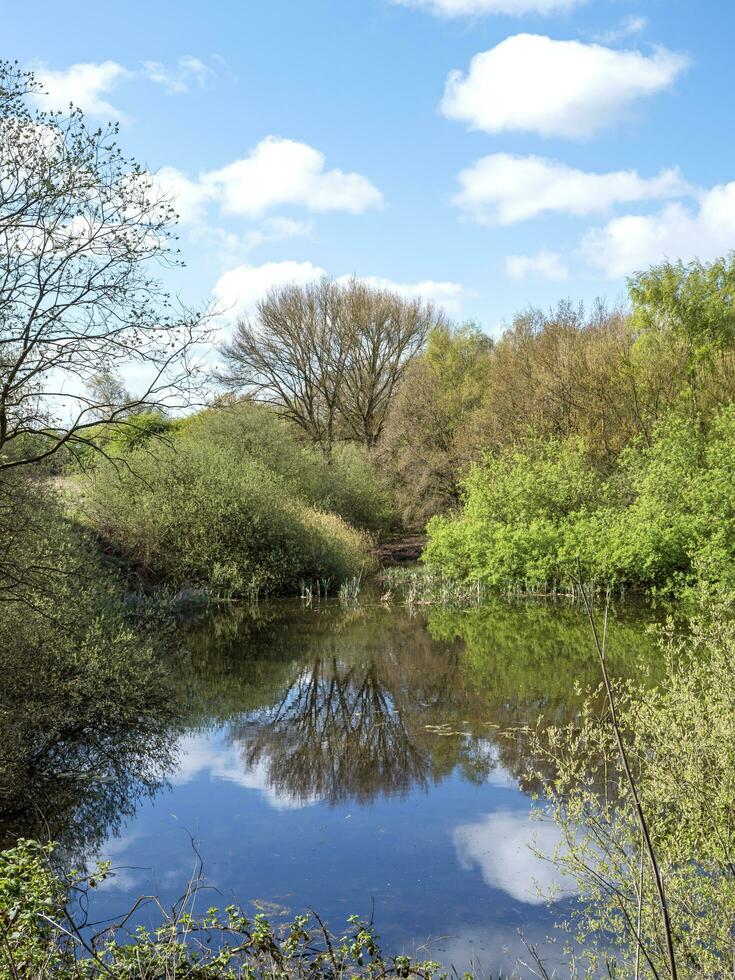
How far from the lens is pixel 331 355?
41.2m

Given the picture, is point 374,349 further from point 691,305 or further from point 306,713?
point 306,713

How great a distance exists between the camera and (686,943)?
4.71 metres

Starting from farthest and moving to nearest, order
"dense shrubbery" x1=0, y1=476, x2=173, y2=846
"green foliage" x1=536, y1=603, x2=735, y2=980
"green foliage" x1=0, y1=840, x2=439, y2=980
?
"dense shrubbery" x1=0, y1=476, x2=173, y2=846, "green foliage" x1=536, y1=603, x2=735, y2=980, "green foliage" x1=0, y1=840, x2=439, y2=980

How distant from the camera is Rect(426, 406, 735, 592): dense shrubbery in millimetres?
20766

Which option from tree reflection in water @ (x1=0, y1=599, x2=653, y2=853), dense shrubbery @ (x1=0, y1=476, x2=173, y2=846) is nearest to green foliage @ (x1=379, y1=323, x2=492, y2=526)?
tree reflection in water @ (x1=0, y1=599, x2=653, y2=853)

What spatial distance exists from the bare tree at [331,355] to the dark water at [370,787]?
23.9 m

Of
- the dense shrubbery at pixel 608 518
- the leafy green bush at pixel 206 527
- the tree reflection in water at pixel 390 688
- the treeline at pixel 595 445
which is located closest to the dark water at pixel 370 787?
the tree reflection in water at pixel 390 688

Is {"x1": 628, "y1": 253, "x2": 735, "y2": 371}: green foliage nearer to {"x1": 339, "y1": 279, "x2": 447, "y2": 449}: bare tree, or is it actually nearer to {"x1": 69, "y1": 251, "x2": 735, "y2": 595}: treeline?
{"x1": 69, "y1": 251, "x2": 735, "y2": 595}: treeline

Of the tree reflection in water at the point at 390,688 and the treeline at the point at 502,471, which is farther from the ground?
the treeline at the point at 502,471

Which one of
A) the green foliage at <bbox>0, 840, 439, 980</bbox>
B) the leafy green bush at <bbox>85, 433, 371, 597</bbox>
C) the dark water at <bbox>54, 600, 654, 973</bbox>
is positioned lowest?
the dark water at <bbox>54, 600, 654, 973</bbox>

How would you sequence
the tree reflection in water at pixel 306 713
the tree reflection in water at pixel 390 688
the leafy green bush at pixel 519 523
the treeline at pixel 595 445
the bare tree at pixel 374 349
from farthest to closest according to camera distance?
1. the bare tree at pixel 374 349
2. the leafy green bush at pixel 519 523
3. the treeline at pixel 595 445
4. the tree reflection in water at pixel 390 688
5. the tree reflection in water at pixel 306 713

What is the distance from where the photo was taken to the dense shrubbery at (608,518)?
2077 centimetres

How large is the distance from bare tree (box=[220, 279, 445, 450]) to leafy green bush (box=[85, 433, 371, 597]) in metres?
15.7

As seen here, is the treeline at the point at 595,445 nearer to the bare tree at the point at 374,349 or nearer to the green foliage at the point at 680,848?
the bare tree at the point at 374,349
